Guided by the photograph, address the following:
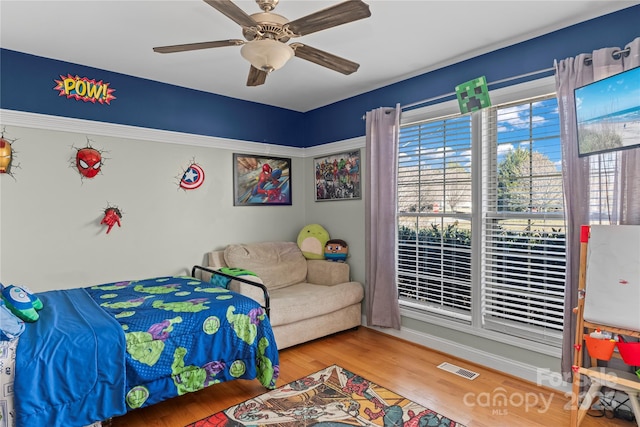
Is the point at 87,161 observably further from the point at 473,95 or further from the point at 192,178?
the point at 473,95

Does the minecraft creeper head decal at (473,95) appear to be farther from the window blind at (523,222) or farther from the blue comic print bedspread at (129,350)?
the blue comic print bedspread at (129,350)

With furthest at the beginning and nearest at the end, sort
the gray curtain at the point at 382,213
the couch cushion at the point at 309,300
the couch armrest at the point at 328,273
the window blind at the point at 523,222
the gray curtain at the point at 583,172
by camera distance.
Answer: the couch armrest at the point at 328,273
the gray curtain at the point at 382,213
the couch cushion at the point at 309,300
the window blind at the point at 523,222
the gray curtain at the point at 583,172

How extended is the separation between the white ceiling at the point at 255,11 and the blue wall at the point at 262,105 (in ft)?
0.26

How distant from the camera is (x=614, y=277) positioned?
79.4 inches

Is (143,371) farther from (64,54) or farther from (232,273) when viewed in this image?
(64,54)

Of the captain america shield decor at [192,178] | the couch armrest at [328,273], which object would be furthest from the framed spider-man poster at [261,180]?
the couch armrest at [328,273]

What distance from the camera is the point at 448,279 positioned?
10.9 feet

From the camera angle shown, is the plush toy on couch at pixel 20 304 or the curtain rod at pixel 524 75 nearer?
the plush toy on couch at pixel 20 304

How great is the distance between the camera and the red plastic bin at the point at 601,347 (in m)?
2.04

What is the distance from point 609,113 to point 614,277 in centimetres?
90

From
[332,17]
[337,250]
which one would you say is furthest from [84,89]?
[337,250]

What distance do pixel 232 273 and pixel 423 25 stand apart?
238 cm

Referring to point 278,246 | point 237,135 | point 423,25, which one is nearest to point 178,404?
point 278,246

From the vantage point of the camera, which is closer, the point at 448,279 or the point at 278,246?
the point at 448,279
